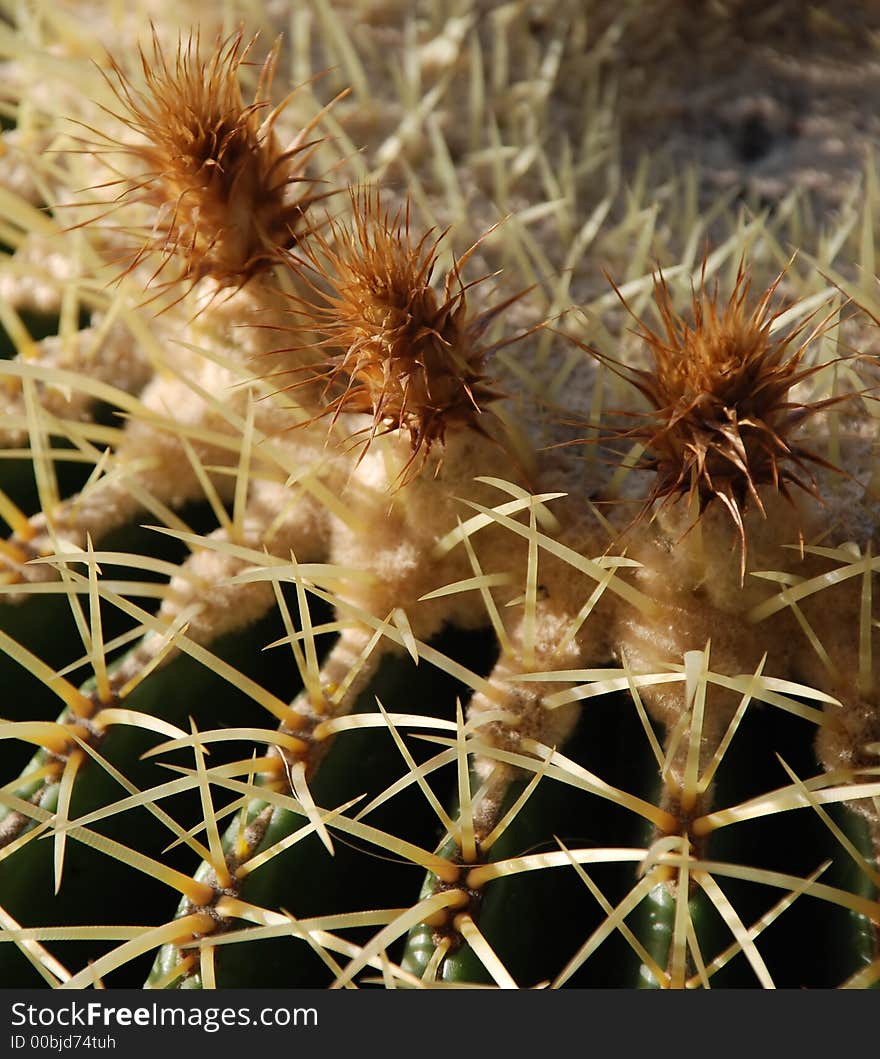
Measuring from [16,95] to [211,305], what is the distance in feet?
1.44

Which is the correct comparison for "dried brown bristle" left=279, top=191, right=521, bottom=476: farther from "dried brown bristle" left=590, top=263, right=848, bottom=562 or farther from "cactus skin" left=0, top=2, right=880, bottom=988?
"dried brown bristle" left=590, top=263, right=848, bottom=562

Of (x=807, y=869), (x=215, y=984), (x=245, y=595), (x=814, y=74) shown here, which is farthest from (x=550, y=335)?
(x=814, y=74)

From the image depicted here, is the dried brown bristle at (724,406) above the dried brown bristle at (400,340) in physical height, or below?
below

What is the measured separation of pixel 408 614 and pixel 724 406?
0.33m

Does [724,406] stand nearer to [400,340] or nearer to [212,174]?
[400,340]

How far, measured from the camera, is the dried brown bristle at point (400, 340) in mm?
788

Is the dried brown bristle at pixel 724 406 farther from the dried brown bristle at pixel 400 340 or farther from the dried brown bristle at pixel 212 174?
the dried brown bristle at pixel 212 174

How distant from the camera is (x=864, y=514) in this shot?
917 millimetres

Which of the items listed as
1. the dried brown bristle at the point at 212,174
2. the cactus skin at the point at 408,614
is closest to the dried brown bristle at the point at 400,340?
the cactus skin at the point at 408,614

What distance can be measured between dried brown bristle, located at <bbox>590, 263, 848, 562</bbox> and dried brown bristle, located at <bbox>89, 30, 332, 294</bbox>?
35 cm

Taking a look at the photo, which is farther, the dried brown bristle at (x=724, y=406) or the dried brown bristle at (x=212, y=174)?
the dried brown bristle at (x=212, y=174)

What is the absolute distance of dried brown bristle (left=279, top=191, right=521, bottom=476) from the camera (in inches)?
31.0

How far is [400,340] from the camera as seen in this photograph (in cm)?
80

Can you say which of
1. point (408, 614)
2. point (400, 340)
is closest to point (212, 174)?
point (400, 340)
